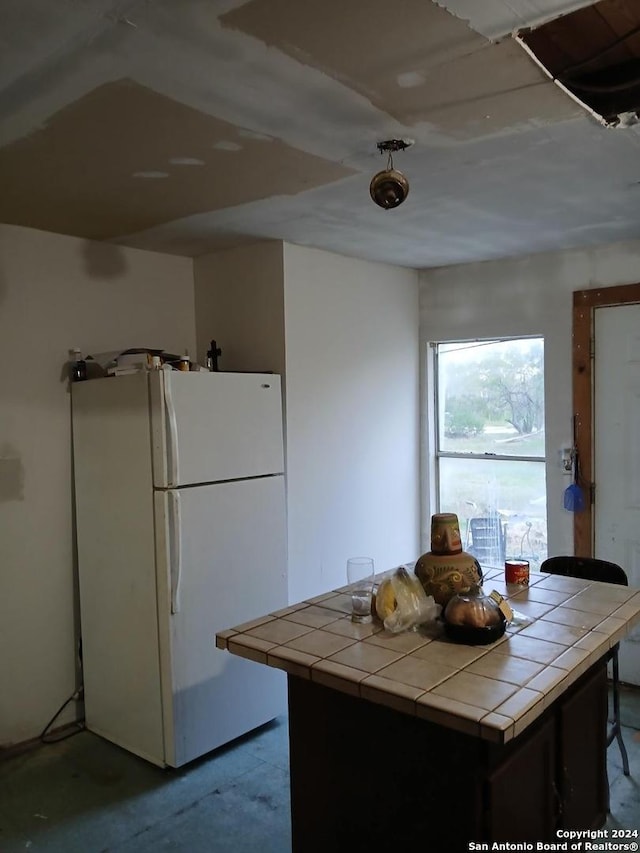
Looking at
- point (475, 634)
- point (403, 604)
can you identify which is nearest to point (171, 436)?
point (403, 604)

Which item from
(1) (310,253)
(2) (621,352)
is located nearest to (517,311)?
(2) (621,352)

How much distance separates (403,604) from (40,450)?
6.66 ft

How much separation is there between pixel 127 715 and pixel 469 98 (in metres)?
2.88

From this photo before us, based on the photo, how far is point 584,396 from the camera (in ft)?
12.5

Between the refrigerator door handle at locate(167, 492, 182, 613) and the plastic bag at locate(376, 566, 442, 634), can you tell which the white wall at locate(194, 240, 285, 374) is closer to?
the refrigerator door handle at locate(167, 492, 182, 613)

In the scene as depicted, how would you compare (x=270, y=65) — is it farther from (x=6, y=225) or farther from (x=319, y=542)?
(x=319, y=542)

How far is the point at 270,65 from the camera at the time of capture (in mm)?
1647

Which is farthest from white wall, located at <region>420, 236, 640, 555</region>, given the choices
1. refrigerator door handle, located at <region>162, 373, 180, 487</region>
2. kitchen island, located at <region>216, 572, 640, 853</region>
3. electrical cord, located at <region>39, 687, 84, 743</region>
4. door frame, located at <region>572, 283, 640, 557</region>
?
electrical cord, located at <region>39, 687, 84, 743</region>

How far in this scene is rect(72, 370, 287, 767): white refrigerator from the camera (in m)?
2.93

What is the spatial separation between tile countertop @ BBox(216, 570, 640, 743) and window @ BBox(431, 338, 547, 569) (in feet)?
5.58

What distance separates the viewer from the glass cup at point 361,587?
221 cm

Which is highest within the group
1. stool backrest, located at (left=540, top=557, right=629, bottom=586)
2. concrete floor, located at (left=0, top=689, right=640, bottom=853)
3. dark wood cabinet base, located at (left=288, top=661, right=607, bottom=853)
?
stool backrest, located at (left=540, top=557, right=629, bottom=586)

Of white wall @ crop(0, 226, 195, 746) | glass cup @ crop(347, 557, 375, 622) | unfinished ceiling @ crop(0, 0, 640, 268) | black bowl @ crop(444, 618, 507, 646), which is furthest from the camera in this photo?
white wall @ crop(0, 226, 195, 746)

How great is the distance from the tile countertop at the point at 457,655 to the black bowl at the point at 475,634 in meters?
0.02
